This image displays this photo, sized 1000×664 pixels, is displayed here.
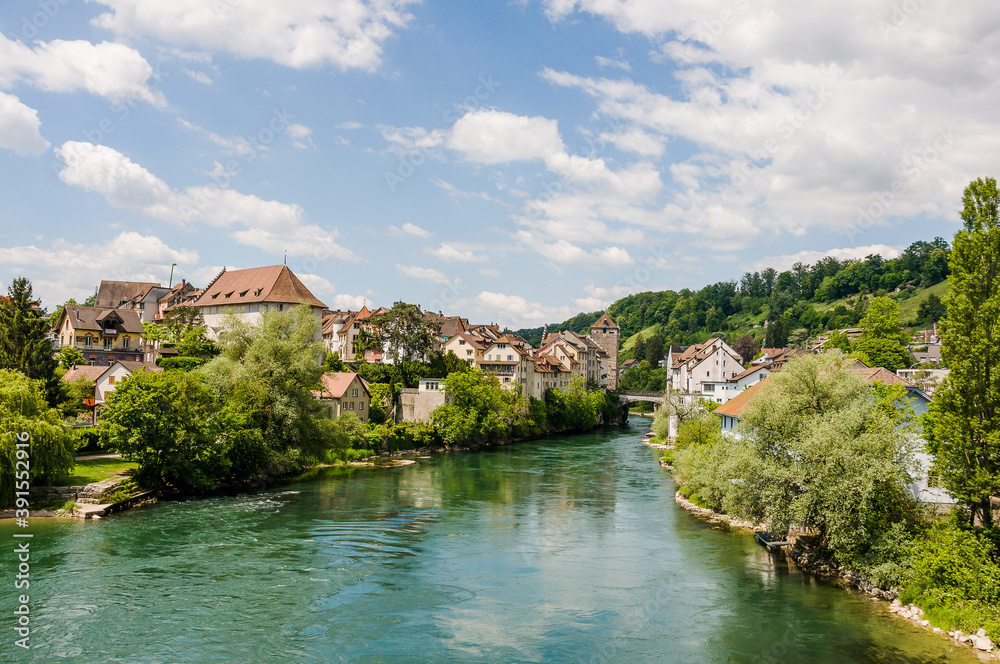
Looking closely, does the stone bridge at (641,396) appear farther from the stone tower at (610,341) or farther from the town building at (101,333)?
the town building at (101,333)

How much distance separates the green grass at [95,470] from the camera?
29.2 m

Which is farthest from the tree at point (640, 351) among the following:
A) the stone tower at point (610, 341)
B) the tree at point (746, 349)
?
the tree at point (746, 349)

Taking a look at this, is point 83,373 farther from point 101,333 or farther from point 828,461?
point 828,461

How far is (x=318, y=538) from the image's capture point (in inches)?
968

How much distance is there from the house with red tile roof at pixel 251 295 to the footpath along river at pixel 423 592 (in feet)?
112

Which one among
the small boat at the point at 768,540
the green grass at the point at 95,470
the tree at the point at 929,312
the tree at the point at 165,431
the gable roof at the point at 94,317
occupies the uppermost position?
the tree at the point at 929,312

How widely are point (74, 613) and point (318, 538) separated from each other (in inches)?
355

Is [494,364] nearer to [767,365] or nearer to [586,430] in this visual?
[586,430]

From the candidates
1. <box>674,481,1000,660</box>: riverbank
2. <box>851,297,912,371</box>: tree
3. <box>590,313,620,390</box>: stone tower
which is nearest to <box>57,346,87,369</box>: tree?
<box>674,481,1000,660</box>: riverbank

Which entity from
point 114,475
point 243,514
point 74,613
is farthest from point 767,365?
point 74,613

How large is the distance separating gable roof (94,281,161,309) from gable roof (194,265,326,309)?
20.2m

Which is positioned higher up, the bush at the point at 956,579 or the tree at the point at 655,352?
the tree at the point at 655,352

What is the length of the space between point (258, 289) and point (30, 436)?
1526 inches

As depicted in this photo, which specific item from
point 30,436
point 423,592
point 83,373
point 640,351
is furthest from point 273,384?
point 640,351
